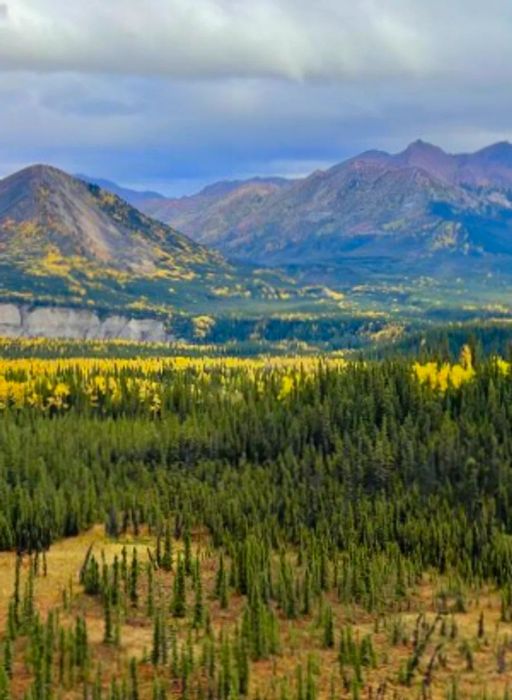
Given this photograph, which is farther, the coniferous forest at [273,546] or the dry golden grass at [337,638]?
the coniferous forest at [273,546]

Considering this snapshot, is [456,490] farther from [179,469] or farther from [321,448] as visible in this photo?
[179,469]

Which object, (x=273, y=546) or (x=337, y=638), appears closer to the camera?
(x=337, y=638)

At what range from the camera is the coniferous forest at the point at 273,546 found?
71.7 meters

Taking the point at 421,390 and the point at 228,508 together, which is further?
the point at 421,390

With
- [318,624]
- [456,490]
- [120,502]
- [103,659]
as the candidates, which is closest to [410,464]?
→ [456,490]

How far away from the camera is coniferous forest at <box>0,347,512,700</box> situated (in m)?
71.7

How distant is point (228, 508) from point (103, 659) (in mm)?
54016

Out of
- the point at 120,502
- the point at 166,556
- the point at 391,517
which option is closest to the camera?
the point at 166,556

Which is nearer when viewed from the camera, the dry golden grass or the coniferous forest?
the dry golden grass

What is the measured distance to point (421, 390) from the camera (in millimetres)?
176875

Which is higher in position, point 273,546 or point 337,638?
point 337,638

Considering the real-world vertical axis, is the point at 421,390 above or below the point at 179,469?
above

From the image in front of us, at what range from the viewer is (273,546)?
4614 inches

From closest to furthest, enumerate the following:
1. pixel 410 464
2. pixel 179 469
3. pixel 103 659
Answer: pixel 103 659 → pixel 410 464 → pixel 179 469
